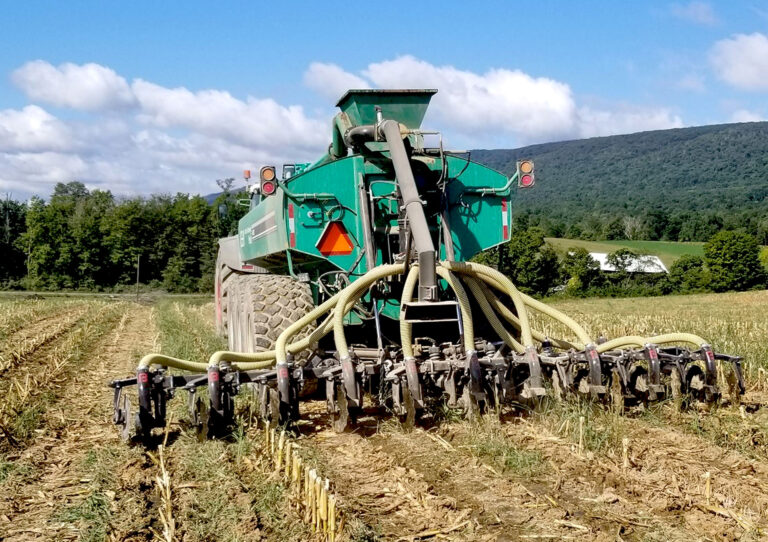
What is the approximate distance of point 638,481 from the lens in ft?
14.1

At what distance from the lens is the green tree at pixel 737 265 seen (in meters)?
40.4

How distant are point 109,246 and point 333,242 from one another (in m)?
47.1

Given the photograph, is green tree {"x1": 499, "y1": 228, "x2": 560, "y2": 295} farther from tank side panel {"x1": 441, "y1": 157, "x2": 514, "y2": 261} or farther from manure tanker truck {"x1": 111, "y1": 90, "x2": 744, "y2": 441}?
tank side panel {"x1": 441, "y1": 157, "x2": 514, "y2": 261}

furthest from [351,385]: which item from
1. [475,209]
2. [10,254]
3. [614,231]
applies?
[614,231]

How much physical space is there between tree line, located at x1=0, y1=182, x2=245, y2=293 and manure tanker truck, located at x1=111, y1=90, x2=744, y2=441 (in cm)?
4085

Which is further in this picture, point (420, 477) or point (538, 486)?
point (420, 477)

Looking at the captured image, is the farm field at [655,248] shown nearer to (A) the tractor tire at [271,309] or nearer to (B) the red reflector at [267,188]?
(A) the tractor tire at [271,309]

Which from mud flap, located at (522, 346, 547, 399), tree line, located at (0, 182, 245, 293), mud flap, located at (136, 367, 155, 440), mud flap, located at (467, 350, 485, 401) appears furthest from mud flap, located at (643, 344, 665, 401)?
tree line, located at (0, 182, 245, 293)

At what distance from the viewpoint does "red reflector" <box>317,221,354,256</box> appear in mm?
7031

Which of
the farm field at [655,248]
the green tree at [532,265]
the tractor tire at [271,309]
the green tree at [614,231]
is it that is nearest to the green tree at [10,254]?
the green tree at [532,265]

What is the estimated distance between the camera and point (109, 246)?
50.9 m

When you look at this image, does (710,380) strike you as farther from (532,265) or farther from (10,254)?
(10,254)

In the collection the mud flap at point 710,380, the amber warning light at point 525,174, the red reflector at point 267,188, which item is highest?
the amber warning light at point 525,174

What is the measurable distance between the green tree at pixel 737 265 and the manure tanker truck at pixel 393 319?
3537 cm
